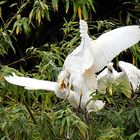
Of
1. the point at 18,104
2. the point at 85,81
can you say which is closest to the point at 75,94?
the point at 85,81

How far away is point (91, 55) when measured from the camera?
70.7 inches

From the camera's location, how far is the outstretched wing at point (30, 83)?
179cm

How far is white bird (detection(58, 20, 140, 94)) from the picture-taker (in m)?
1.80

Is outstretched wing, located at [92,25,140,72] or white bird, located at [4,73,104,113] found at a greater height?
outstretched wing, located at [92,25,140,72]

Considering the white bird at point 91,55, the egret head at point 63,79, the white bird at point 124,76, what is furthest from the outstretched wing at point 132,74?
the egret head at point 63,79

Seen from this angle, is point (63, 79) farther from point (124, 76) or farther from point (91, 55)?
point (124, 76)

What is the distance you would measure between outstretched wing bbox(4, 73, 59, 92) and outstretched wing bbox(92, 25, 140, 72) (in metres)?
0.13

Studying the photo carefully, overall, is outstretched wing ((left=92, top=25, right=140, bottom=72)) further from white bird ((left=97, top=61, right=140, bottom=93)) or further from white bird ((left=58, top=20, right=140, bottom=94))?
white bird ((left=97, top=61, right=140, bottom=93))

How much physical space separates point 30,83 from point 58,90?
0.08 meters

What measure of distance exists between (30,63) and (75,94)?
1525 millimetres

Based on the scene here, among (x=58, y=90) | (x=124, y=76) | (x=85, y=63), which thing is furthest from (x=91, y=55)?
(x=124, y=76)

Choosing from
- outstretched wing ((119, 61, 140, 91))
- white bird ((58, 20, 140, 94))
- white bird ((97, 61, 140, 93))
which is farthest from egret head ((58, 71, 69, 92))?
outstretched wing ((119, 61, 140, 91))

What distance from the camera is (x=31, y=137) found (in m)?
1.72

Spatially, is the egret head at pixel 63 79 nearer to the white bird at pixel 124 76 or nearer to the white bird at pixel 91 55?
the white bird at pixel 91 55
